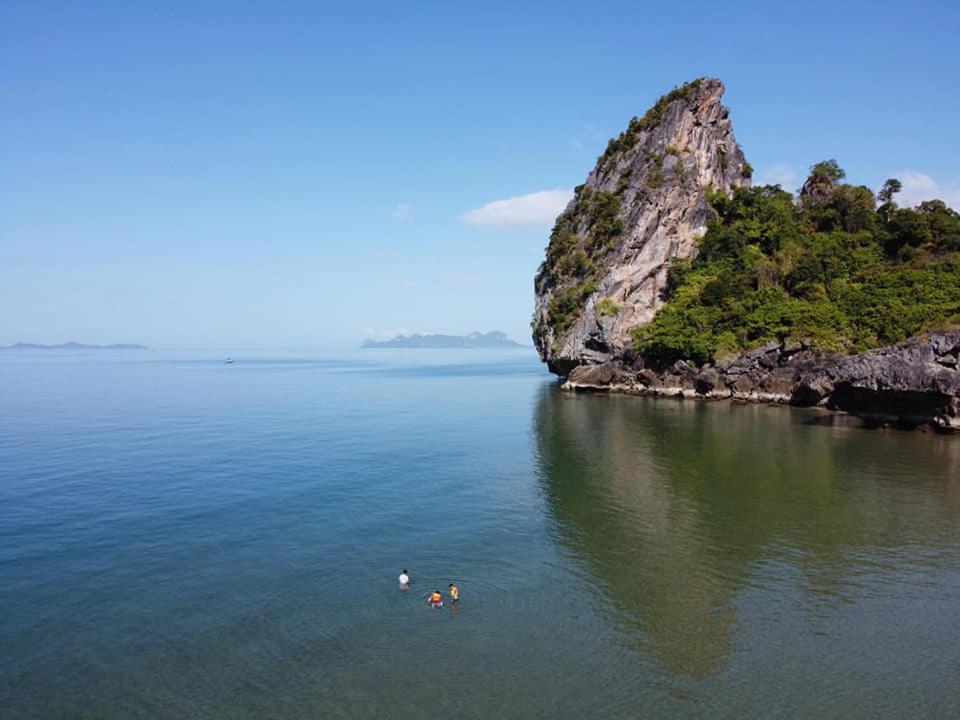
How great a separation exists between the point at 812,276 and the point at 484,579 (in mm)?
79787

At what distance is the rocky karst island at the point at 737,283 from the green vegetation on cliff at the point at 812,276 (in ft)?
0.71

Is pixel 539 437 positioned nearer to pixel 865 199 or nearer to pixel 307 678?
pixel 307 678

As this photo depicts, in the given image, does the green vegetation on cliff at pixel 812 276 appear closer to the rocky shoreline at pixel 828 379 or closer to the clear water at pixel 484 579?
the rocky shoreline at pixel 828 379

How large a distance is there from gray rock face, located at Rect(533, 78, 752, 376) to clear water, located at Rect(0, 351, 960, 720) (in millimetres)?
46481

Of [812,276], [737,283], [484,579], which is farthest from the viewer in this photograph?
[737,283]

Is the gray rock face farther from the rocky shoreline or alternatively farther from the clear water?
the clear water

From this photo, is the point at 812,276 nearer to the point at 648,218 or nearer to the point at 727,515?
the point at 648,218

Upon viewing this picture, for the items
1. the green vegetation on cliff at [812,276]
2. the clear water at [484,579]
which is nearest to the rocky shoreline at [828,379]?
the green vegetation on cliff at [812,276]

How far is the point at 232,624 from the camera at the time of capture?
862 inches

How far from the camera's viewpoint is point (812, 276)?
8594 centimetres

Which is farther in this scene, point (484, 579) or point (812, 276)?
point (812, 276)

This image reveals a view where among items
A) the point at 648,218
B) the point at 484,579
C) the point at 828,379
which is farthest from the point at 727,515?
the point at 648,218

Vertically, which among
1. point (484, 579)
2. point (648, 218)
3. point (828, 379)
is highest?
point (648, 218)

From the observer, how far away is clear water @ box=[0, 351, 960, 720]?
1812 cm
